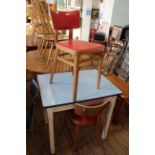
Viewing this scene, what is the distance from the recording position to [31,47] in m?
4.09

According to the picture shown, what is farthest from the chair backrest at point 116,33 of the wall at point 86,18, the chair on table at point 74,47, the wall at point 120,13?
the chair on table at point 74,47

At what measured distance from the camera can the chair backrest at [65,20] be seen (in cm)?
177

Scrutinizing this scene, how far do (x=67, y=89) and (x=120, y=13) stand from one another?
15.1ft

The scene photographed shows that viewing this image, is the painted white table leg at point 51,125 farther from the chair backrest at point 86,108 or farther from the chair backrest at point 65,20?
the chair backrest at point 65,20

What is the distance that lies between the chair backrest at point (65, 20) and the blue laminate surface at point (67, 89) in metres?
0.62

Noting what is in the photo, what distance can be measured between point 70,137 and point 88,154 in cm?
35

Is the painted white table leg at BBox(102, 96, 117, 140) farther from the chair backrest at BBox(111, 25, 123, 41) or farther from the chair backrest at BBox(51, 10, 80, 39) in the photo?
the chair backrest at BBox(111, 25, 123, 41)

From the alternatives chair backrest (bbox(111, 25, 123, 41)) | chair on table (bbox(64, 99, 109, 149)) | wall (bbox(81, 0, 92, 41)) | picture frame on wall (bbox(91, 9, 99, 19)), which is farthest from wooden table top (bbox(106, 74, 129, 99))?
picture frame on wall (bbox(91, 9, 99, 19))

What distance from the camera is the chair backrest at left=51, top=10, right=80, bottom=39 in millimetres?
1774

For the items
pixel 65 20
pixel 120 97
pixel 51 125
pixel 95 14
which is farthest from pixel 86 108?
pixel 95 14

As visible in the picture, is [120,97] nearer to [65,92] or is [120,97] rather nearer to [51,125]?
A: [65,92]

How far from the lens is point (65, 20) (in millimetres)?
1821
